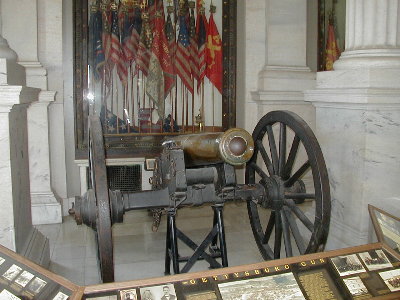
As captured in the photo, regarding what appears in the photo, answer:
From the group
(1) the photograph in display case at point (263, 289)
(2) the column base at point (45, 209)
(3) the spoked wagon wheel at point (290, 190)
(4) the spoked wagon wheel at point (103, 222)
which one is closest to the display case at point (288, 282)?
(1) the photograph in display case at point (263, 289)

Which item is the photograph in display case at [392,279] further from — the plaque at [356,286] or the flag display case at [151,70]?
the flag display case at [151,70]

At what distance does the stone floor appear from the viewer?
3.72 metres

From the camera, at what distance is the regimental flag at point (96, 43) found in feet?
19.1

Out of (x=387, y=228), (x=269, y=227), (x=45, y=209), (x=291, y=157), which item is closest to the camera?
(x=387, y=228)

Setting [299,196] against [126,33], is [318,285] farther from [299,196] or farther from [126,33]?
[126,33]

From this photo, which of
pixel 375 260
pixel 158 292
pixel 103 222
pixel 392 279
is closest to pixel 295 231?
pixel 375 260

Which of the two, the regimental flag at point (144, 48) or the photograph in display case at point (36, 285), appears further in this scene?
the regimental flag at point (144, 48)

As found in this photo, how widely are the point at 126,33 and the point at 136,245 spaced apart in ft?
9.86

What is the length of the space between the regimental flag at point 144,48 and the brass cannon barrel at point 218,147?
301 centimetres

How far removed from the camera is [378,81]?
3.27 m

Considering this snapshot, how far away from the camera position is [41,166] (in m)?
5.23

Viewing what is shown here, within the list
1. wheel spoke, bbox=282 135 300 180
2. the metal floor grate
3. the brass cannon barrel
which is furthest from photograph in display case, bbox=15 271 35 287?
the metal floor grate

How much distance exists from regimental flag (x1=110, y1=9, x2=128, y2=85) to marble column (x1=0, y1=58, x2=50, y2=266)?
2.56m

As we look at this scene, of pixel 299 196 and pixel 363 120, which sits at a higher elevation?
pixel 363 120
